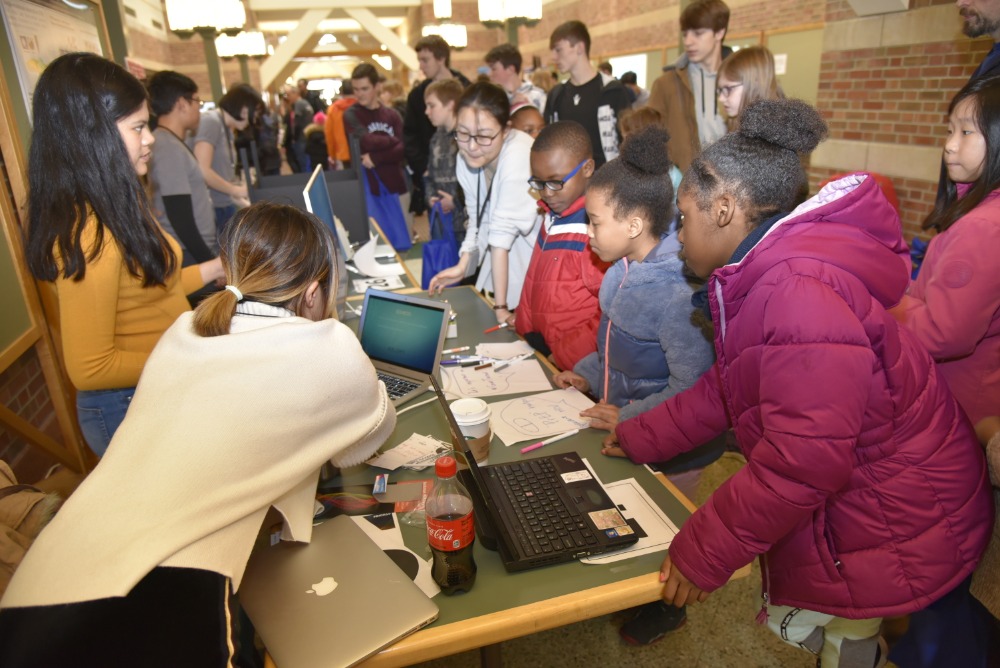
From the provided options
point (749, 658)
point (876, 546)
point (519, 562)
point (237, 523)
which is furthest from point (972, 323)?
point (237, 523)

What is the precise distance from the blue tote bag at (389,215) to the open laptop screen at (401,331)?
2327 millimetres

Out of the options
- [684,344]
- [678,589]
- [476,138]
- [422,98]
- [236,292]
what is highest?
[422,98]

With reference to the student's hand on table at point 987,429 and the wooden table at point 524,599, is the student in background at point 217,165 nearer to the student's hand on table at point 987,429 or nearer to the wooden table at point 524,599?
the wooden table at point 524,599

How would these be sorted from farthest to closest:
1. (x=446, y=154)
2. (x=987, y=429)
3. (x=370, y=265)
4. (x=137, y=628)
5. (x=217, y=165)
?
(x=217, y=165)
(x=446, y=154)
(x=370, y=265)
(x=987, y=429)
(x=137, y=628)

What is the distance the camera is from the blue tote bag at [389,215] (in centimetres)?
446

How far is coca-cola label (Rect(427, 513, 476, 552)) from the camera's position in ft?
3.51

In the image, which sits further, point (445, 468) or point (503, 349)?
point (503, 349)

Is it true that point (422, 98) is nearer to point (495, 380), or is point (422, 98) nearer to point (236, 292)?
point (495, 380)

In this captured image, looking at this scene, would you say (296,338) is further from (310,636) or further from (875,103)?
(875,103)

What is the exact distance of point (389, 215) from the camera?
473 cm

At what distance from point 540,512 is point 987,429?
97 cm

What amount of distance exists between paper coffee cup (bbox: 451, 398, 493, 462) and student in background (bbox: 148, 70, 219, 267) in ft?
6.39

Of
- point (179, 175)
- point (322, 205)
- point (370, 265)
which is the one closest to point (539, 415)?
point (322, 205)

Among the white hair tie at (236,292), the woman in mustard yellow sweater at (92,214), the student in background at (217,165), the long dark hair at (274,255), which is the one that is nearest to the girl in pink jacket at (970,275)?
the long dark hair at (274,255)
